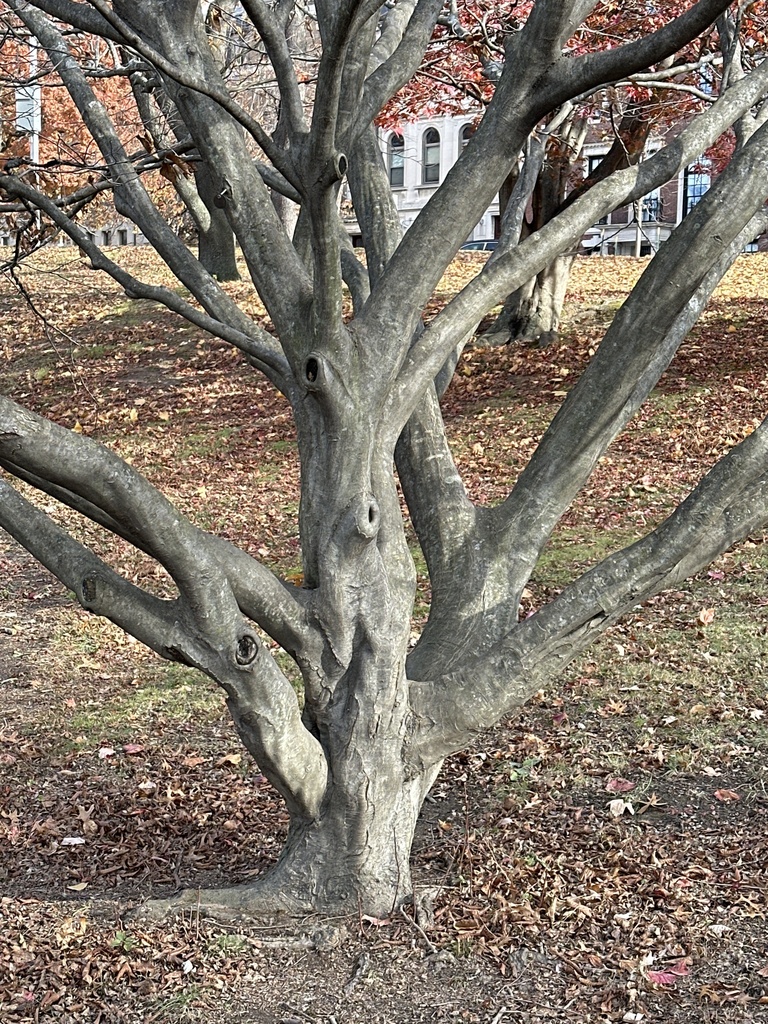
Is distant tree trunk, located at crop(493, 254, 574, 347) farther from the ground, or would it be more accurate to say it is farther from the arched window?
the arched window

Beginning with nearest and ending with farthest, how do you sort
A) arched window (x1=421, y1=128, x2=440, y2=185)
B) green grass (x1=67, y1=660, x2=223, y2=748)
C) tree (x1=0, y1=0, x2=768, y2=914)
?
tree (x1=0, y1=0, x2=768, y2=914) → green grass (x1=67, y1=660, x2=223, y2=748) → arched window (x1=421, y1=128, x2=440, y2=185)

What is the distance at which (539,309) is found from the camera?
51.1 feet

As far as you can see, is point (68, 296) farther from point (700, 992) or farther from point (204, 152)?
point (700, 992)

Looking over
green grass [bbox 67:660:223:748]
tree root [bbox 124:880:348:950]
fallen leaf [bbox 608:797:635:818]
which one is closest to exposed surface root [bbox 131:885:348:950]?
tree root [bbox 124:880:348:950]

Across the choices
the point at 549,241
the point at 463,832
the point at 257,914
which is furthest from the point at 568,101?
the point at 257,914

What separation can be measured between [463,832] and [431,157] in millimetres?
49681

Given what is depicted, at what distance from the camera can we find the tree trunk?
15484mm

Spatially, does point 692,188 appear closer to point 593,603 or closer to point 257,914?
point 593,603

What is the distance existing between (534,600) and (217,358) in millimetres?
10504

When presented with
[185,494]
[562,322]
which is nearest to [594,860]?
[185,494]

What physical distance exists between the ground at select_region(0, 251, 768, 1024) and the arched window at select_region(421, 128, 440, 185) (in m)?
42.6

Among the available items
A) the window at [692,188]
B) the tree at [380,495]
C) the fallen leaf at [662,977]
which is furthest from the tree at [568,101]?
the window at [692,188]

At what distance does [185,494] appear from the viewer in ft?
40.0

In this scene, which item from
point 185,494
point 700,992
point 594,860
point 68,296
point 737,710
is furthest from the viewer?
point 68,296
